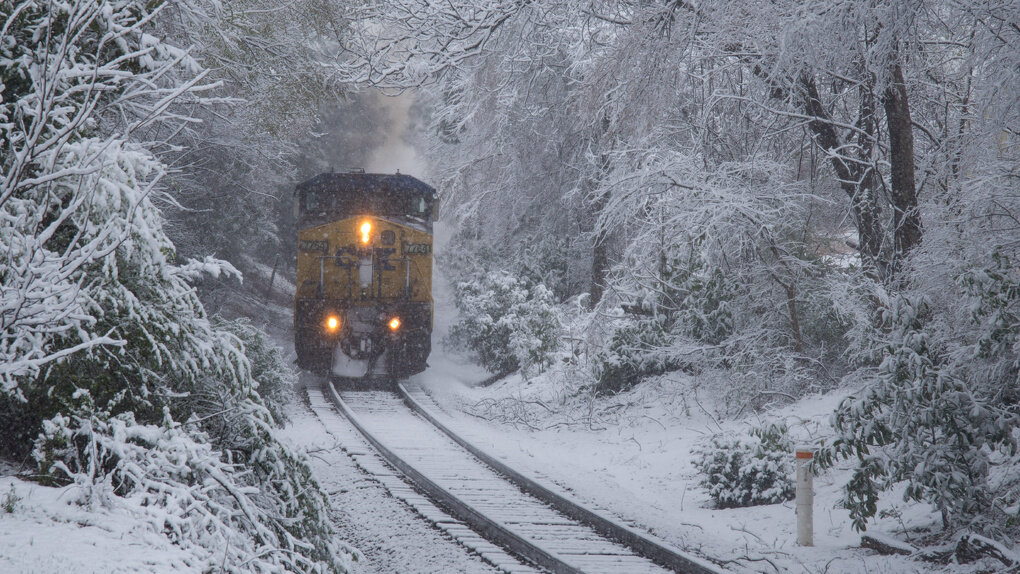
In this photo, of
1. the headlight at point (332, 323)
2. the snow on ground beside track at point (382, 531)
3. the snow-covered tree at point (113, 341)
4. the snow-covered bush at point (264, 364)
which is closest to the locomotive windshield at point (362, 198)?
the headlight at point (332, 323)

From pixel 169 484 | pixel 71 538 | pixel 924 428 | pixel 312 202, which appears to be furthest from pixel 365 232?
pixel 71 538

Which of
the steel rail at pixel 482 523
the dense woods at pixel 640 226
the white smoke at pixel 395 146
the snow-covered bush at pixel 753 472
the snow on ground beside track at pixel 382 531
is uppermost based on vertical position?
the white smoke at pixel 395 146

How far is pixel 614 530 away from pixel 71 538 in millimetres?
4455

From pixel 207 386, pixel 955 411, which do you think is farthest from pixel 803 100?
pixel 207 386

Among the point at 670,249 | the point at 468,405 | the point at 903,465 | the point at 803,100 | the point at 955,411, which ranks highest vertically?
the point at 803,100

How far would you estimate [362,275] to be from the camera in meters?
15.6

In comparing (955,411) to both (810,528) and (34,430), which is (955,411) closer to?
(810,528)

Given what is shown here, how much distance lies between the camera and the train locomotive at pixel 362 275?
50.1 ft

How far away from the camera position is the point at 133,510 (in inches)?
133

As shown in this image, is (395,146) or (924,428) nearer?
(924,428)

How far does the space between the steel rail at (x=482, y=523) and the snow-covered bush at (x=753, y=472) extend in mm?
2766

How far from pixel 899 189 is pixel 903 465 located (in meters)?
3.44

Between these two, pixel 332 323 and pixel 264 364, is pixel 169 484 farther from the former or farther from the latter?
pixel 332 323

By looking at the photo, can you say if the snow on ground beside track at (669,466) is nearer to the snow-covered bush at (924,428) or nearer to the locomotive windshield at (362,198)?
the snow-covered bush at (924,428)
